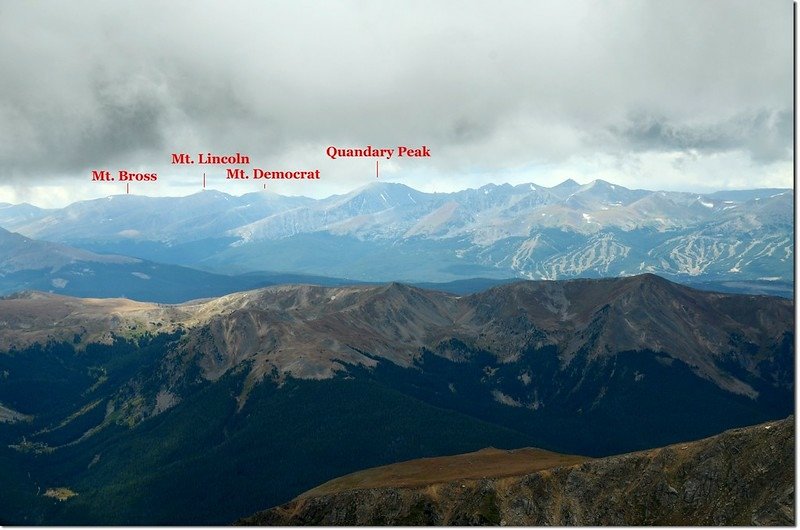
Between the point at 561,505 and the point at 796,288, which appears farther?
the point at 561,505

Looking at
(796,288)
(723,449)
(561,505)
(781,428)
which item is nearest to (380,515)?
(561,505)

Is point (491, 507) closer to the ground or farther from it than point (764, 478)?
closer to the ground

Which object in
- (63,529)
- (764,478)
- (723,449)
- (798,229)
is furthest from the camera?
(723,449)

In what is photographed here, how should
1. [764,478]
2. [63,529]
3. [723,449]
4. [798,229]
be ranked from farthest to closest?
[723,449]
[764,478]
[798,229]
[63,529]

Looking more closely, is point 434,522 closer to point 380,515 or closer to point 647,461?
point 380,515

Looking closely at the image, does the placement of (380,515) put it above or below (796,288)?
below

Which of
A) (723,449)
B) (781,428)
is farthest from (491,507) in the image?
(781,428)

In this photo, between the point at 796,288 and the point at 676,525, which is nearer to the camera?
the point at 796,288

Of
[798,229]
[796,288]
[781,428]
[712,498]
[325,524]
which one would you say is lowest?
[325,524]

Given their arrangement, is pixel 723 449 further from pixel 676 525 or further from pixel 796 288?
pixel 796 288
